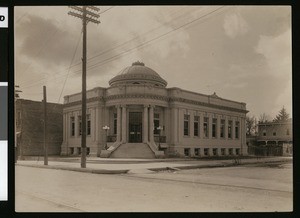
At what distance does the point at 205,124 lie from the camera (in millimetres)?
36188

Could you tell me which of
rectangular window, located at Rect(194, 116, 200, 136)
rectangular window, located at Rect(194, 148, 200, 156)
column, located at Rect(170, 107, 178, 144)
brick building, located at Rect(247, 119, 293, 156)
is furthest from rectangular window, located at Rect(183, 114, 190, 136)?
brick building, located at Rect(247, 119, 293, 156)

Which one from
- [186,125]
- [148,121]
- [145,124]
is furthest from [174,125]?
[145,124]

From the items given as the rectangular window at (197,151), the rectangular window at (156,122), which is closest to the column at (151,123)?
the rectangular window at (156,122)

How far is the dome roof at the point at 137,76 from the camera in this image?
3388 centimetres

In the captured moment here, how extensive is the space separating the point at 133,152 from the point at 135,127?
3.28 metres

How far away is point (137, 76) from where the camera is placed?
33.9 meters

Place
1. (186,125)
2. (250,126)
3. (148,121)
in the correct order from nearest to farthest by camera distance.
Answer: (148,121), (186,125), (250,126)

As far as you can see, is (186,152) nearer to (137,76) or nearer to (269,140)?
(137,76)

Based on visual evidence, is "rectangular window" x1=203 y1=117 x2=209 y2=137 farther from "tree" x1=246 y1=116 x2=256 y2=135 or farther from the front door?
the front door

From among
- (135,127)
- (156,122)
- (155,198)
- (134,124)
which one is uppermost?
(156,122)

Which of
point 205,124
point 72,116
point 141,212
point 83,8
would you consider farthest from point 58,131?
point 141,212

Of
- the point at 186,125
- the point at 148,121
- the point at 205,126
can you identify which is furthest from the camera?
the point at 205,126

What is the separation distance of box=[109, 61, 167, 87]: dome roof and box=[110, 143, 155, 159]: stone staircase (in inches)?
262

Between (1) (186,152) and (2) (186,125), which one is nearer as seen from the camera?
(1) (186,152)
